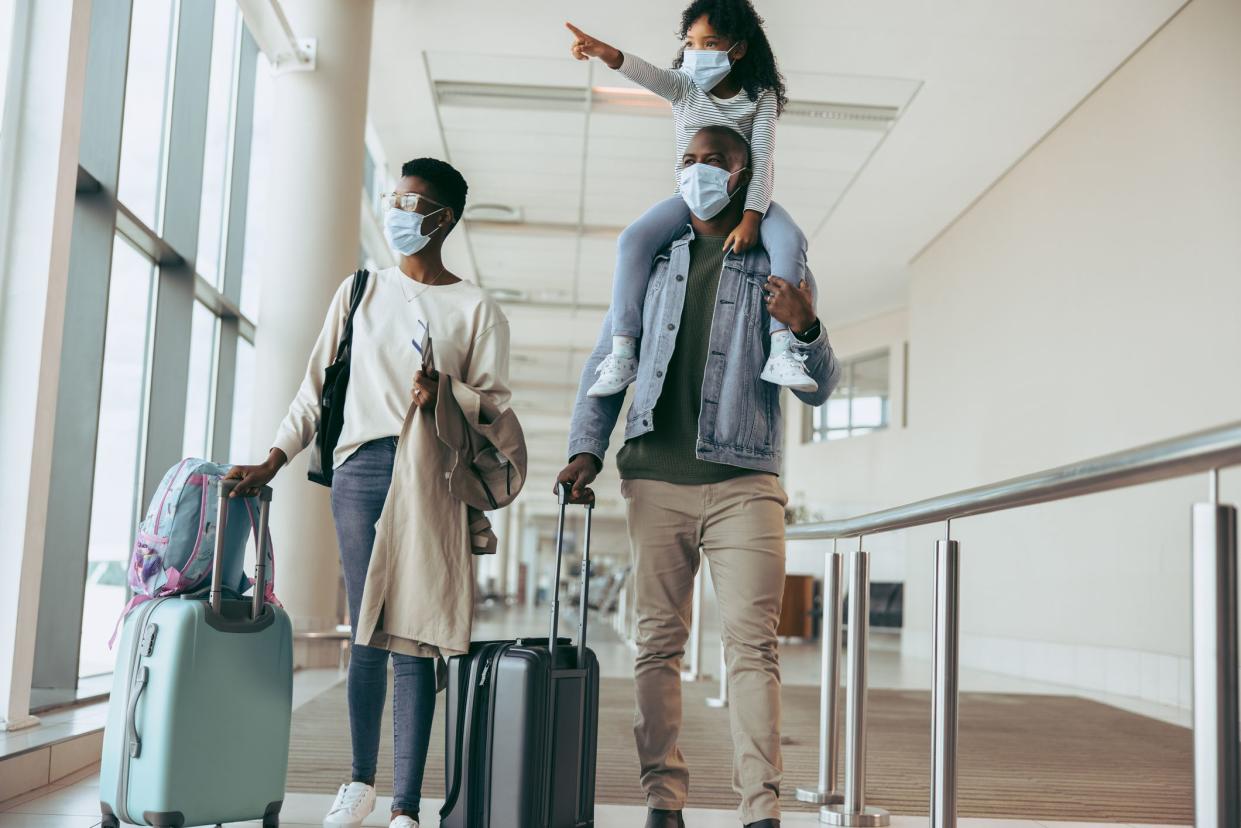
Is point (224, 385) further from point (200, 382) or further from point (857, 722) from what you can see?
point (857, 722)

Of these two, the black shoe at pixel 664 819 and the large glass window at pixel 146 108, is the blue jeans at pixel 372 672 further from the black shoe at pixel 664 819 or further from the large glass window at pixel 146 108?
the large glass window at pixel 146 108

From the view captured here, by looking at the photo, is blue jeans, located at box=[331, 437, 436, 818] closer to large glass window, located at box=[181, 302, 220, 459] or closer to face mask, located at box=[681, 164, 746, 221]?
face mask, located at box=[681, 164, 746, 221]

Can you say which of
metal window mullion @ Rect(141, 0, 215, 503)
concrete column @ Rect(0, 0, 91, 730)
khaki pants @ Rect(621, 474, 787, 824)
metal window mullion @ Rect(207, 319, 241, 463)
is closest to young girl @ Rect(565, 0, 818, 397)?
khaki pants @ Rect(621, 474, 787, 824)

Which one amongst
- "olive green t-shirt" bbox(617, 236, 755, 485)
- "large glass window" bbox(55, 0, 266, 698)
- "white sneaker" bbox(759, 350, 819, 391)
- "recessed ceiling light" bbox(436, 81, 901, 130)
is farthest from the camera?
"recessed ceiling light" bbox(436, 81, 901, 130)

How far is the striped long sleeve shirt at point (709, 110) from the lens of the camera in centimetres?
230

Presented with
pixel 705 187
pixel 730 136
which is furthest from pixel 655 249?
pixel 730 136

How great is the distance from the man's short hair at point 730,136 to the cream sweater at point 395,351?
571mm

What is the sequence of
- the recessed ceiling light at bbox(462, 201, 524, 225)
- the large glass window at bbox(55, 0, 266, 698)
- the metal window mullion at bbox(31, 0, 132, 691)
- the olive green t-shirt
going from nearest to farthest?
the olive green t-shirt → the metal window mullion at bbox(31, 0, 132, 691) → the large glass window at bbox(55, 0, 266, 698) → the recessed ceiling light at bbox(462, 201, 524, 225)

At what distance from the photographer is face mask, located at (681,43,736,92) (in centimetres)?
237

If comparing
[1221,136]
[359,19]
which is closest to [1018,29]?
[1221,136]

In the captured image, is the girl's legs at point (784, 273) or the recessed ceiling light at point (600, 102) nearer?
the girl's legs at point (784, 273)

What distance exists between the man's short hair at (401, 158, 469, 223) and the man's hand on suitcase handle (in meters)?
0.61

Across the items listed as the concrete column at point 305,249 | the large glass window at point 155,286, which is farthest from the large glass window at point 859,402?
the large glass window at point 155,286

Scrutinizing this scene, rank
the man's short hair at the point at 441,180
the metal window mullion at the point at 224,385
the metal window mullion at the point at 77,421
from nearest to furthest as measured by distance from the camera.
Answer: the man's short hair at the point at 441,180 < the metal window mullion at the point at 77,421 < the metal window mullion at the point at 224,385
